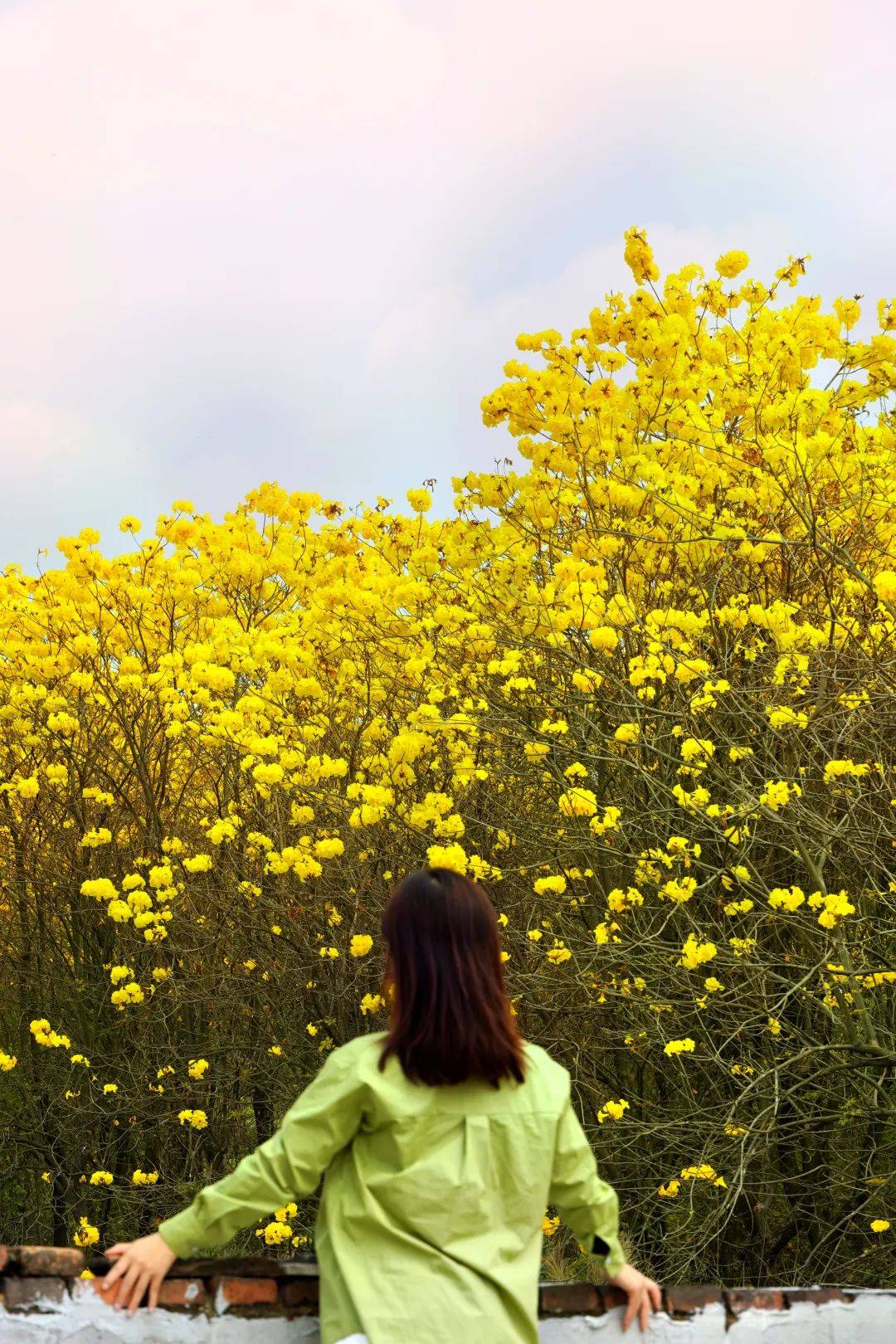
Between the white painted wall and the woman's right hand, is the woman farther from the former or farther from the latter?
the woman's right hand

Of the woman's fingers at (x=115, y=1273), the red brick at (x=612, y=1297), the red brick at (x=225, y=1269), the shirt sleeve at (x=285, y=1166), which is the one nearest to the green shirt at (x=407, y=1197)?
A: the shirt sleeve at (x=285, y=1166)

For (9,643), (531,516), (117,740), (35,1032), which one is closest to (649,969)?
(531,516)

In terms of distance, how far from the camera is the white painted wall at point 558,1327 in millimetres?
2352

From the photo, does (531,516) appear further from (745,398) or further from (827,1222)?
(827,1222)

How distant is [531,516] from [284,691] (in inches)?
65.7

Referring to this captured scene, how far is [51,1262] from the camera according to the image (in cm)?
237

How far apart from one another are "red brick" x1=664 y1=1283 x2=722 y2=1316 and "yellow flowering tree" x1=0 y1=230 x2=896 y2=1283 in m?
2.52

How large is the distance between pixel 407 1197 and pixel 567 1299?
23.7 inches

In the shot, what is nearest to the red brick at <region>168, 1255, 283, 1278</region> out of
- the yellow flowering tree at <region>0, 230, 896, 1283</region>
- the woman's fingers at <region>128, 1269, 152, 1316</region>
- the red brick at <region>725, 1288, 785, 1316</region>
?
the woman's fingers at <region>128, 1269, 152, 1316</region>

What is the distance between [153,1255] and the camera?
223 cm

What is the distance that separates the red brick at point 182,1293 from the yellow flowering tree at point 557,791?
3.06 meters

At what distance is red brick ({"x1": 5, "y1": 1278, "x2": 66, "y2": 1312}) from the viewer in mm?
2354

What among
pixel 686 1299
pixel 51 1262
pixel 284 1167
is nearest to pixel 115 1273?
pixel 51 1262

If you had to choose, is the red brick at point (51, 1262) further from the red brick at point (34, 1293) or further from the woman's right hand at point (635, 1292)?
the woman's right hand at point (635, 1292)
